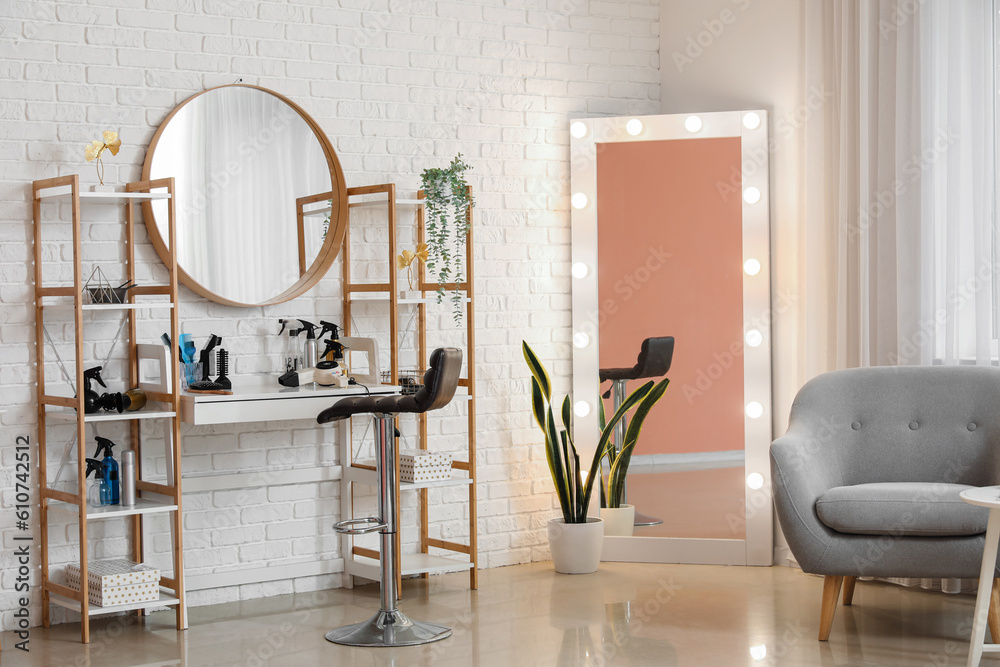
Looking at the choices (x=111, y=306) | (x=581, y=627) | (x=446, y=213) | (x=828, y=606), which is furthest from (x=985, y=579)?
(x=111, y=306)

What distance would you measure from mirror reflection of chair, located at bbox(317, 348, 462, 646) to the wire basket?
0.60 meters

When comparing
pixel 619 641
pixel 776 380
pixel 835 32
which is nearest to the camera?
pixel 619 641

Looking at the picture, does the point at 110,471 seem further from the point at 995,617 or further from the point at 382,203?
the point at 995,617

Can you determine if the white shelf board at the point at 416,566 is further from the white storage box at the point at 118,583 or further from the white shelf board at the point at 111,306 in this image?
the white shelf board at the point at 111,306

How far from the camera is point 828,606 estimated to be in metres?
3.46

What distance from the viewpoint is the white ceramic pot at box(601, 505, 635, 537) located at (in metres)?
4.67

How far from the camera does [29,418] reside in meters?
3.74

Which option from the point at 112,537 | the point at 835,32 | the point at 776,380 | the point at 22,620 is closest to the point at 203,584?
the point at 112,537

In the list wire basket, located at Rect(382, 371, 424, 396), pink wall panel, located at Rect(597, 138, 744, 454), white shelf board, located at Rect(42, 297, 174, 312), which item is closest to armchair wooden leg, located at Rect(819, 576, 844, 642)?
pink wall panel, located at Rect(597, 138, 744, 454)

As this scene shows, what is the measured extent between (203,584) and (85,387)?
865 mm

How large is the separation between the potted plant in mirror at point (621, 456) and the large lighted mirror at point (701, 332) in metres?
0.04

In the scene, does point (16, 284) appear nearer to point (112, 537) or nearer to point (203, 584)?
point (112, 537)

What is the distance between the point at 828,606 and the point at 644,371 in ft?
4.74

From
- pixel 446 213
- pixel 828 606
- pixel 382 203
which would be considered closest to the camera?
pixel 828 606
